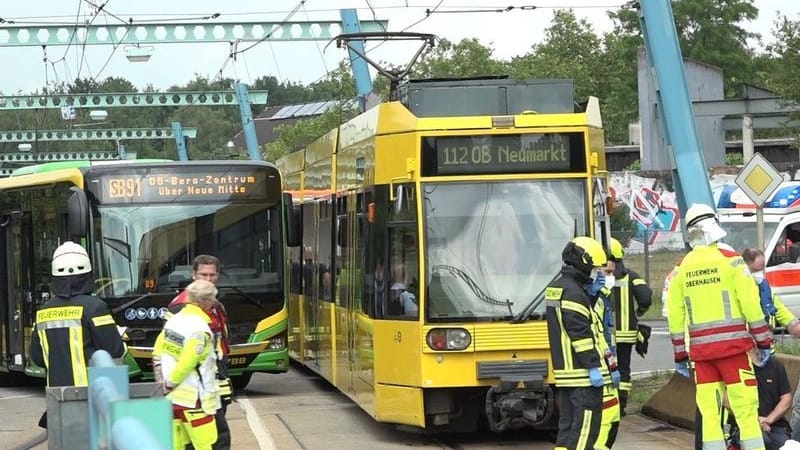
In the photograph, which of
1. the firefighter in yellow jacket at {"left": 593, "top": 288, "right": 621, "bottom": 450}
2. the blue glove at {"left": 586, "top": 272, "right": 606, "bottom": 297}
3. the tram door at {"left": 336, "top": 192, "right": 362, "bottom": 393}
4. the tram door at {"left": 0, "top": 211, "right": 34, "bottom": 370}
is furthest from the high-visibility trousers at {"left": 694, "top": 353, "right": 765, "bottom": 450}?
the tram door at {"left": 0, "top": 211, "right": 34, "bottom": 370}

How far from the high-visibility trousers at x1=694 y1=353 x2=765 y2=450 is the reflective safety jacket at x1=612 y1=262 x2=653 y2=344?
485cm

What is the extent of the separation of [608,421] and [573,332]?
668mm

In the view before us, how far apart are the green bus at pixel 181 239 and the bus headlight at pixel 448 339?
568 centimetres

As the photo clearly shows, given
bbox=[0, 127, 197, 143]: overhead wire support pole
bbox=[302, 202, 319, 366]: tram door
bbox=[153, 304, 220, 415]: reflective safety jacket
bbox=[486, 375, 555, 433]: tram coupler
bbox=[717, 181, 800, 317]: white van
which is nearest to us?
bbox=[153, 304, 220, 415]: reflective safety jacket

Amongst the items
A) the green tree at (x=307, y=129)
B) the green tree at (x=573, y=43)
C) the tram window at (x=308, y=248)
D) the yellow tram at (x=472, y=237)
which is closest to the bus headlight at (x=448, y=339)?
the yellow tram at (x=472, y=237)

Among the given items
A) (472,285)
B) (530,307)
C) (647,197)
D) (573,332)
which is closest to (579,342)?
(573,332)

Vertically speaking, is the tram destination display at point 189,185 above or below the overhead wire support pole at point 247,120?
below

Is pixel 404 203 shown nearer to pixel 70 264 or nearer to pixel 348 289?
pixel 348 289

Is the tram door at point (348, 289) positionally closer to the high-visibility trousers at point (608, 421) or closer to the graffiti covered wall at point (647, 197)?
the high-visibility trousers at point (608, 421)

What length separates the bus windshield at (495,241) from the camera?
1294 centimetres

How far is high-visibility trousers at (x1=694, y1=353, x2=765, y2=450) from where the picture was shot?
32.2ft

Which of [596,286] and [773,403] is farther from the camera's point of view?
[773,403]

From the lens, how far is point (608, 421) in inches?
402

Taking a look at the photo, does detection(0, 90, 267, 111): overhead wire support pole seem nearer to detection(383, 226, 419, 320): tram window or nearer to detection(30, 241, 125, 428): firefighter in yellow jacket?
detection(383, 226, 419, 320): tram window
